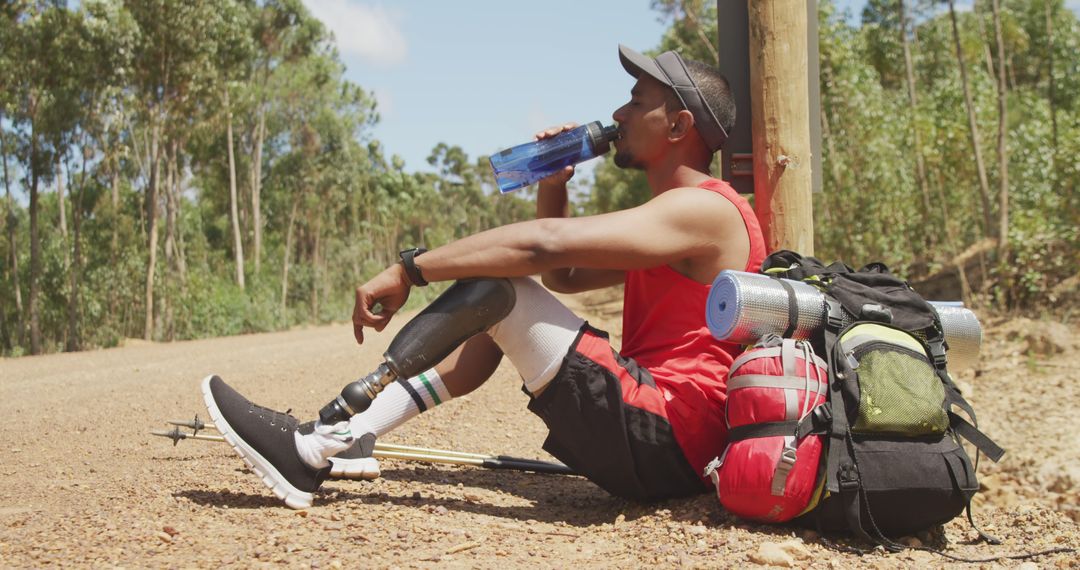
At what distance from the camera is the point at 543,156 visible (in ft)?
10.8

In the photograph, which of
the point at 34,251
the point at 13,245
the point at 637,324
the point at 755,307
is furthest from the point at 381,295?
the point at 13,245

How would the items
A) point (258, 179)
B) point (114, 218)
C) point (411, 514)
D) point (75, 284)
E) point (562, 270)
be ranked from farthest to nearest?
point (258, 179) → point (114, 218) → point (75, 284) → point (562, 270) → point (411, 514)

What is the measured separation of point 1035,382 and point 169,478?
640 cm

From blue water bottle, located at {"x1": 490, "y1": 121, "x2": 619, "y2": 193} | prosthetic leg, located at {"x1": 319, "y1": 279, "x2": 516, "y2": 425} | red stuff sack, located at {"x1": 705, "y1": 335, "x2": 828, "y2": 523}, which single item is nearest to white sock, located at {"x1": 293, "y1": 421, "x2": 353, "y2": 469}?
prosthetic leg, located at {"x1": 319, "y1": 279, "x2": 516, "y2": 425}

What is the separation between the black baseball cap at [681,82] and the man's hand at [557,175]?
31 cm

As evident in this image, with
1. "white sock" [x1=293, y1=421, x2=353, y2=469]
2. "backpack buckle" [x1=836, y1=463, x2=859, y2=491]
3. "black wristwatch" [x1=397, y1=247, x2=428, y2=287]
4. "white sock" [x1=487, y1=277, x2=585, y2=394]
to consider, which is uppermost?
"black wristwatch" [x1=397, y1=247, x2=428, y2=287]

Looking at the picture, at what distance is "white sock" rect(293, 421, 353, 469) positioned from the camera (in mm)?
2770

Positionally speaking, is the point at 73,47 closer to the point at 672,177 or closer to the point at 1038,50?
the point at 672,177

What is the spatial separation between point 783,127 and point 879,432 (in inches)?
56.8

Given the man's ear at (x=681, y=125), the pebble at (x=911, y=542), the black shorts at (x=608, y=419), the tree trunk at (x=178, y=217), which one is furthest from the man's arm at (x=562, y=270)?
the tree trunk at (x=178, y=217)

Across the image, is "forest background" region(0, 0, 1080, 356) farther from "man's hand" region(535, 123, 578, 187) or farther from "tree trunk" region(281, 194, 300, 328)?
"man's hand" region(535, 123, 578, 187)

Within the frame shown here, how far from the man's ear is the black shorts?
0.72 meters

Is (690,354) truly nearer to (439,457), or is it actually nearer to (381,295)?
(381,295)

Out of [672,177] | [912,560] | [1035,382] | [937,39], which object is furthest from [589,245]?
[937,39]
